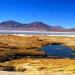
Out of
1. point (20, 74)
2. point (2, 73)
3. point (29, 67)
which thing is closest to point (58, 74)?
point (20, 74)

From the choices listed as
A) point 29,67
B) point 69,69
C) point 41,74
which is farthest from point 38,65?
point 41,74

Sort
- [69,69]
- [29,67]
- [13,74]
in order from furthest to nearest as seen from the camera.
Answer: [29,67]
[69,69]
[13,74]

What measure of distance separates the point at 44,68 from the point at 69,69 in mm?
1877

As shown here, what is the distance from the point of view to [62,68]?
17.9 m

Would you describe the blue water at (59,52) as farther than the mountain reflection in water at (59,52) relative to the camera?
Yes

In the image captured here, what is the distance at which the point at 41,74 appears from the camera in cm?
1108

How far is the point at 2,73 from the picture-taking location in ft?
35.4

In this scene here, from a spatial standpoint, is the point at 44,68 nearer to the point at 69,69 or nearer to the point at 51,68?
the point at 51,68

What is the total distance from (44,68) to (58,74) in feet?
23.7

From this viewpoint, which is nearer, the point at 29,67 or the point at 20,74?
the point at 20,74

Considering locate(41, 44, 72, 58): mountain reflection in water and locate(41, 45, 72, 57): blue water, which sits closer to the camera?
locate(41, 44, 72, 58): mountain reflection in water

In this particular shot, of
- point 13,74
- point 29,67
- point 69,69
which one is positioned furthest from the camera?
point 29,67

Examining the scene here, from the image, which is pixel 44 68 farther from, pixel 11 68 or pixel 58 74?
pixel 58 74

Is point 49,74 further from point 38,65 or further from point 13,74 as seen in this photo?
point 38,65
